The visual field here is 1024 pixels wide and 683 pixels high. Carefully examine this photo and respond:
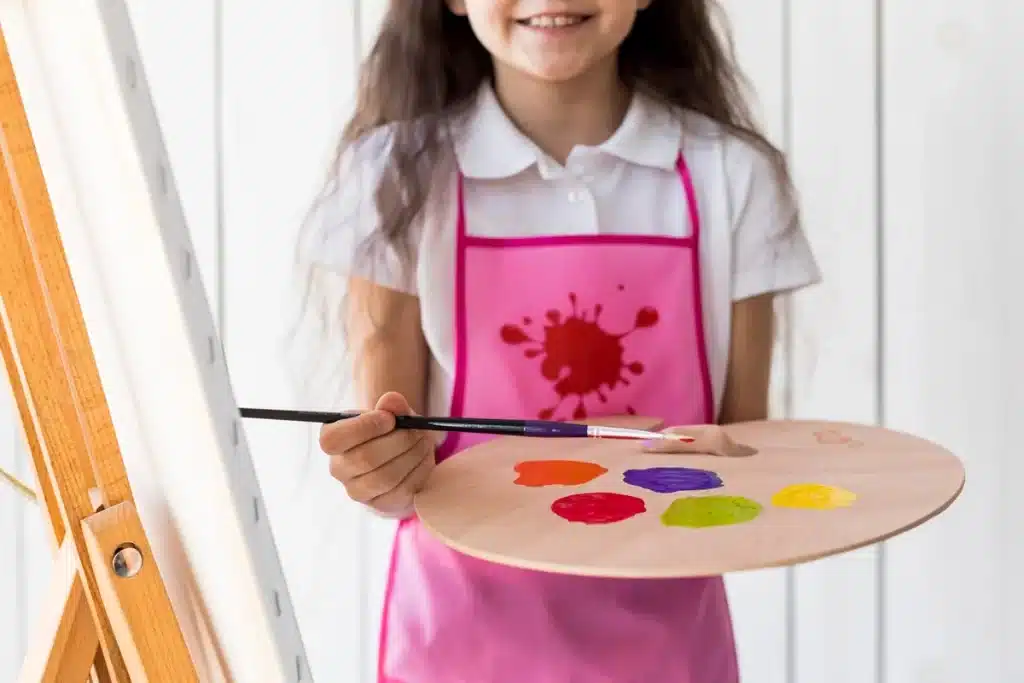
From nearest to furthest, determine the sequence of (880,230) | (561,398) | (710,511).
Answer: (710,511) < (561,398) < (880,230)

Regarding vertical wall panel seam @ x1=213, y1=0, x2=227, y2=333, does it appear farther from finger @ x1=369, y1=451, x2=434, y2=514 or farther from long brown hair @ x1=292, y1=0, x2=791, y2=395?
finger @ x1=369, y1=451, x2=434, y2=514

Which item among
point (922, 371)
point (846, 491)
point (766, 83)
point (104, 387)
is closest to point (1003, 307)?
point (922, 371)

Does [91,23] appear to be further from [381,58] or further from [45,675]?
[381,58]

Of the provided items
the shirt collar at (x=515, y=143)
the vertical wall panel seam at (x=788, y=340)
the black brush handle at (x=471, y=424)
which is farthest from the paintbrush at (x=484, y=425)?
the vertical wall panel seam at (x=788, y=340)

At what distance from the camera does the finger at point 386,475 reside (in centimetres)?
60

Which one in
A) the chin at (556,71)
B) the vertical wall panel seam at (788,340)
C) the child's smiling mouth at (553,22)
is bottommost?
the vertical wall panel seam at (788,340)

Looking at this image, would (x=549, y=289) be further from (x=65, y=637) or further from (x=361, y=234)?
(x=65, y=637)

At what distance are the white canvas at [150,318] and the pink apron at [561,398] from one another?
1.14 ft

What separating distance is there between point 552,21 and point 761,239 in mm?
212

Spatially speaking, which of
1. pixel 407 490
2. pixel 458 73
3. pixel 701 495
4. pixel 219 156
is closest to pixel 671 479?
pixel 701 495

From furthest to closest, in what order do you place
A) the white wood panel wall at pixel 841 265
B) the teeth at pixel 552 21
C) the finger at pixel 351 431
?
the white wood panel wall at pixel 841 265, the teeth at pixel 552 21, the finger at pixel 351 431

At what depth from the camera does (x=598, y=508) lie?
0.52 m

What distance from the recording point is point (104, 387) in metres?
0.40

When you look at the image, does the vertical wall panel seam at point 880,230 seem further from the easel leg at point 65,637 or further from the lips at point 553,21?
the easel leg at point 65,637
